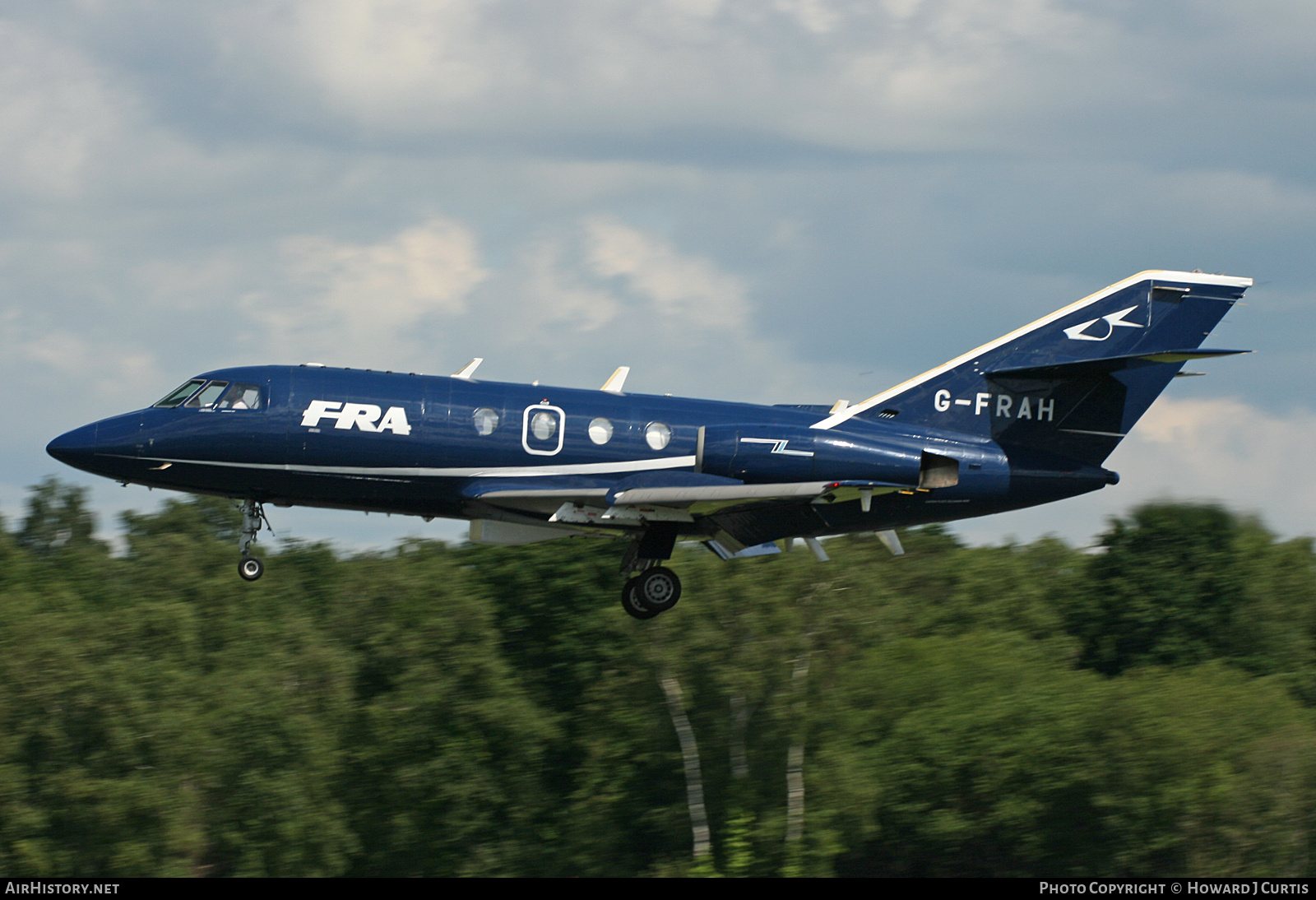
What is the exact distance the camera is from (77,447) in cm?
2472

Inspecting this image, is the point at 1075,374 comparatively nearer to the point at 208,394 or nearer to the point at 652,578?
the point at 652,578

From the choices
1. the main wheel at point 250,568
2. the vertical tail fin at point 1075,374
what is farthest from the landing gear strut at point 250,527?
the vertical tail fin at point 1075,374

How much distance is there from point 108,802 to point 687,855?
1763 cm

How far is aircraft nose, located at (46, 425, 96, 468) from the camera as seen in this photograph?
24.7 metres

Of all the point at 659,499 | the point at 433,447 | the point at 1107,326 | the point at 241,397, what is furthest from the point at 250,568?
the point at 1107,326

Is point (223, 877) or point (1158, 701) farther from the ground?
point (1158, 701)

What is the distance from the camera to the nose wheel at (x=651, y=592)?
26.3 meters

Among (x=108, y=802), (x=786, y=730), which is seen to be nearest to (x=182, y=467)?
(x=108, y=802)

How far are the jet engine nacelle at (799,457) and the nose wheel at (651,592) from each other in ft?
8.14

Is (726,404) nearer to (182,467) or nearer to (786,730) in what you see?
(182,467)

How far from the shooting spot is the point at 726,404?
1036 inches

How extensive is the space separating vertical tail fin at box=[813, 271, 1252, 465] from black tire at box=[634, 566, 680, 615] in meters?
3.72

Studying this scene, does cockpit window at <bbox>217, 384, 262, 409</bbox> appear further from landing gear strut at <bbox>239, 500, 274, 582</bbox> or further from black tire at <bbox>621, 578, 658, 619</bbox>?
black tire at <bbox>621, 578, 658, 619</bbox>

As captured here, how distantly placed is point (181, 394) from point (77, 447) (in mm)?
1810
